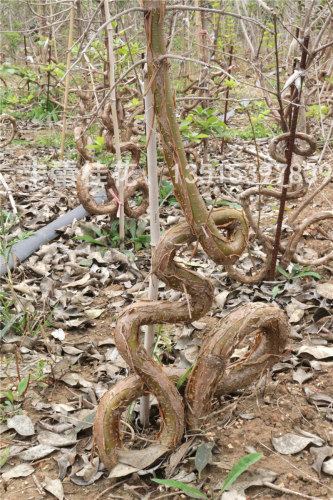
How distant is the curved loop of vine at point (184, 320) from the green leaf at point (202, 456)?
0.10 metres

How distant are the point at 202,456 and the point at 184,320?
0.44 meters

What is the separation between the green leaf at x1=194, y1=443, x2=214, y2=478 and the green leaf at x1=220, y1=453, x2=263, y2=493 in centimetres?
10

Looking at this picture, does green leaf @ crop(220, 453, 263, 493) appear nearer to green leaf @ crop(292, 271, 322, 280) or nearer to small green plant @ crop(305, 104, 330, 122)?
green leaf @ crop(292, 271, 322, 280)

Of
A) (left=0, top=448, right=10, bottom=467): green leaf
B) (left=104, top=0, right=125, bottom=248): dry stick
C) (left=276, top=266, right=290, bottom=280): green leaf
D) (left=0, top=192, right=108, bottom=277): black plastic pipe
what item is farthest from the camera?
(left=0, top=192, right=108, bottom=277): black plastic pipe

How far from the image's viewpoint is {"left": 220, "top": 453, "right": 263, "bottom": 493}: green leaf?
1.54m

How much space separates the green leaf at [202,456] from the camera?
166 cm

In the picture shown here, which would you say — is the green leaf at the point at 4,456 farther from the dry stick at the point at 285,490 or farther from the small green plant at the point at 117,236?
the small green plant at the point at 117,236

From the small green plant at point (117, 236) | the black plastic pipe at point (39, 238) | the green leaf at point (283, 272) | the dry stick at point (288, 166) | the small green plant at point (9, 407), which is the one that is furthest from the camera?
the small green plant at point (117, 236)

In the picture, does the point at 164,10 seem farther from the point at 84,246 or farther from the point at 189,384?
the point at 84,246

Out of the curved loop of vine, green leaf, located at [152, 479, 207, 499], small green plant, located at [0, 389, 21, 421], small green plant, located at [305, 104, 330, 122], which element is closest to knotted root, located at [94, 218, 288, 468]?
the curved loop of vine

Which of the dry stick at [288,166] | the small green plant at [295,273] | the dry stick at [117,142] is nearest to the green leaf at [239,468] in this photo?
the small green plant at [295,273]

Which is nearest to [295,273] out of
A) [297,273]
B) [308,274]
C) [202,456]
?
[297,273]

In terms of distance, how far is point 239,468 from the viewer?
1.56 metres

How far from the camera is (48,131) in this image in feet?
23.7
